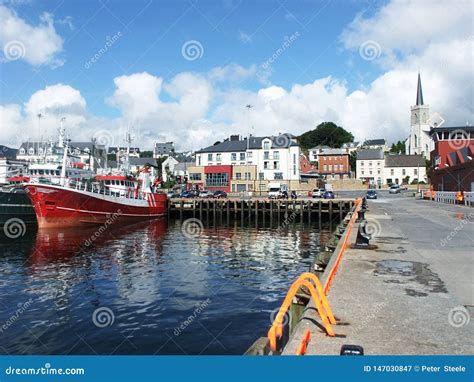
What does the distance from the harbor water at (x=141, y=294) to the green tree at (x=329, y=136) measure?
12833cm

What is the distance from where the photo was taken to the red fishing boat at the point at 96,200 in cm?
3528

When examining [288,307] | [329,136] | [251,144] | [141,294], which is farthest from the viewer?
[329,136]

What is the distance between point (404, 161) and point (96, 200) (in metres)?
96.0

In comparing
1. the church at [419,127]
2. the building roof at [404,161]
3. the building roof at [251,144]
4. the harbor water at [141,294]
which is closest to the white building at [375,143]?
the church at [419,127]

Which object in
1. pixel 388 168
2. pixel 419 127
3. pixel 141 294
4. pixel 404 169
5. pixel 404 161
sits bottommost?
pixel 141 294

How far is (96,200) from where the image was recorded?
128 feet

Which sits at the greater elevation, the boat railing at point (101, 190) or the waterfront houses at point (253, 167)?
the waterfront houses at point (253, 167)

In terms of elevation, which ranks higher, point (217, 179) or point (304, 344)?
point (217, 179)

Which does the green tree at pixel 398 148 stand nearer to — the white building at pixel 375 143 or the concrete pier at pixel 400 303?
the white building at pixel 375 143

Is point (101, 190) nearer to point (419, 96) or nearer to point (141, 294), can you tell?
point (141, 294)

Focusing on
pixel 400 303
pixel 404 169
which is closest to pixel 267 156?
pixel 404 169

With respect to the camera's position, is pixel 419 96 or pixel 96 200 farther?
pixel 419 96
